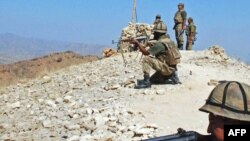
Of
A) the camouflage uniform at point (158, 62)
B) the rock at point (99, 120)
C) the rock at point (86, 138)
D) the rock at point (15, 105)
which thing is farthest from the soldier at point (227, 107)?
the rock at point (15, 105)

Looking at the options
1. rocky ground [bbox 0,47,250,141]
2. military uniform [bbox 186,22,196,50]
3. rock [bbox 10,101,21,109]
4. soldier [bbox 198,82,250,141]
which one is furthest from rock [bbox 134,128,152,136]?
military uniform [bbox 186,22,196,50]

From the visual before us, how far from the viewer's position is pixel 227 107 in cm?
262

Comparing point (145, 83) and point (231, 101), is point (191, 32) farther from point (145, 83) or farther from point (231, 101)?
point (231, 101)

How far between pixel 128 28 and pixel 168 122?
11232mm

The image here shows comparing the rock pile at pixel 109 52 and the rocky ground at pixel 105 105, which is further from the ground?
the rock pile at pixel 109 52

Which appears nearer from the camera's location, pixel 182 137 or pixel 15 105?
pixel 182 137

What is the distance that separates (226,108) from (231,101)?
5 cm

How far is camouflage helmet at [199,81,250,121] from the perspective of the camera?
258cm

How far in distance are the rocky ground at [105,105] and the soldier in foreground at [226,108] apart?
4243mm

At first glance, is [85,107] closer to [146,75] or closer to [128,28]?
[146,75]

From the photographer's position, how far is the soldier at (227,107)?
8.43 feet

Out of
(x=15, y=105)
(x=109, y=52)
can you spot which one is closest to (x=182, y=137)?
(x=15, y=105)

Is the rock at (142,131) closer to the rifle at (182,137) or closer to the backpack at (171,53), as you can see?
the backpack at (171,53)

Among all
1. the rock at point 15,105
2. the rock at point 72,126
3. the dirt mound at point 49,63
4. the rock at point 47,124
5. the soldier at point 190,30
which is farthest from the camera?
the dirt mound at point 49,63
